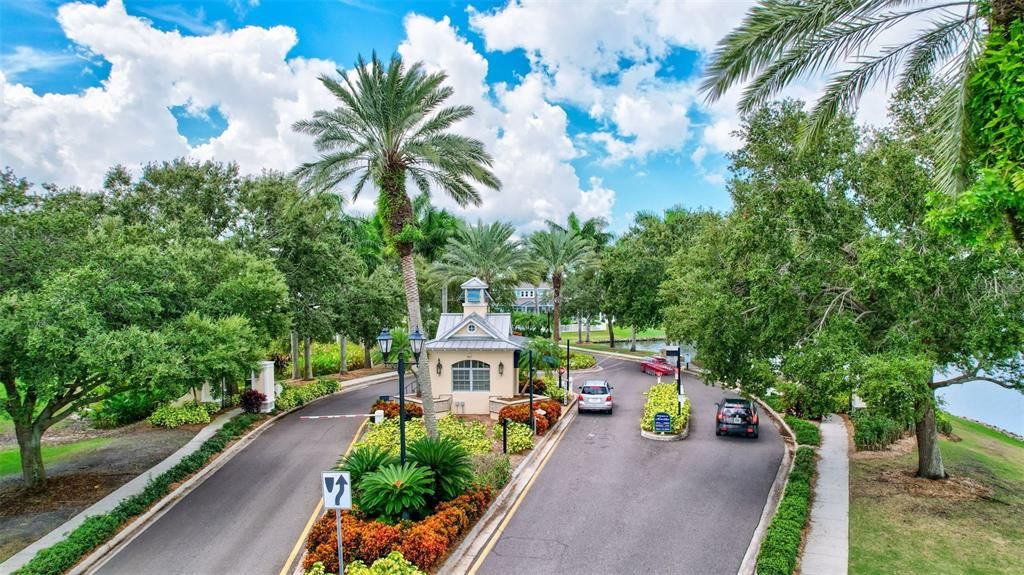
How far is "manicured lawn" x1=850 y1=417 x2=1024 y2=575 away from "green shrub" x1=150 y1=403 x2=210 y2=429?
24.2 m

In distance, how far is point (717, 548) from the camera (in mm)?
12586

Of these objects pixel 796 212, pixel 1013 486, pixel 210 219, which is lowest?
pixel 1013 486

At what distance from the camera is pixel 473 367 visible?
26.5 metres

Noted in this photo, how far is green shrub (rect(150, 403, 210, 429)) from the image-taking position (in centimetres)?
2422

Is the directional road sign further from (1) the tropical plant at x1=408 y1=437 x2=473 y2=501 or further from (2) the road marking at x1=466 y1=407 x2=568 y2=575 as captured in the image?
(1) the tropical plant at x1=408 y1=437 x2=473 y2=501

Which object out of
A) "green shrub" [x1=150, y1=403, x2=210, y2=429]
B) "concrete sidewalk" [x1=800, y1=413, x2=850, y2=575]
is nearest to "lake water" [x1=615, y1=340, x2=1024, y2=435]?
"concrete sidewalk" [x1=800, y1=413, x2=850, y2=575]

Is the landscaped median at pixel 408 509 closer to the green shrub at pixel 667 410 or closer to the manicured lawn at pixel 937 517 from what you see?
the green shrub at pixel 667 410

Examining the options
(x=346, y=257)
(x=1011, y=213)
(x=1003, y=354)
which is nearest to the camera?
(x=1011, y=213)

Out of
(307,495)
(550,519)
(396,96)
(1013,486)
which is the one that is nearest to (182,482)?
(307,495)

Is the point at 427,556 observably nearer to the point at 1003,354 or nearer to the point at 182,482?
the point at 182,482

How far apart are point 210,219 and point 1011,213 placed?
1222 inches

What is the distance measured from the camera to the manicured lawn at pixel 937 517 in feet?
38.0

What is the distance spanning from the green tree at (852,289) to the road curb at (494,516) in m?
6.45

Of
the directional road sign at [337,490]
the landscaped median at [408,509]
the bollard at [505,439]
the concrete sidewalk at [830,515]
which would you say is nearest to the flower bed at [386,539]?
the landscaped median at [408,509]
